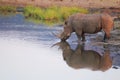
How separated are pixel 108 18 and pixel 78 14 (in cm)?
22

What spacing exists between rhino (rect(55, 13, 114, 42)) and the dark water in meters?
0.05

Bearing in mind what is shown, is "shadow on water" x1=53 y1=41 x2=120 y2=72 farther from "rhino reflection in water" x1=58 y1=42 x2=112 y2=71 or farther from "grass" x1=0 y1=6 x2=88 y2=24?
"grass" x1=0 y1=6 x2=88 y2=24

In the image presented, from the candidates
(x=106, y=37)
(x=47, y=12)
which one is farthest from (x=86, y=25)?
(x=47, y=12)

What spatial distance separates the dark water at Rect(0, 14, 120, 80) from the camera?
3854 mm

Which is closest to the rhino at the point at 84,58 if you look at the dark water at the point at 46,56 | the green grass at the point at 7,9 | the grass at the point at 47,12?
the dark water at the point at 46,56

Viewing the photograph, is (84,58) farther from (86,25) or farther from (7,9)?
(7,9)

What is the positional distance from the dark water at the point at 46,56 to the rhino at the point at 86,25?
52 millimetres

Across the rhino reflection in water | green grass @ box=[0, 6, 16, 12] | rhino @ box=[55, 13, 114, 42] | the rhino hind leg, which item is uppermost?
green grass @ box=[0, 6, 16, 12]

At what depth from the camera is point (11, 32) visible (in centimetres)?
388

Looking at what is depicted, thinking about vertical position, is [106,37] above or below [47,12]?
below

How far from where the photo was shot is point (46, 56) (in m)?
3.88

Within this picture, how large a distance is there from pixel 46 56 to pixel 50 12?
32 centimetres

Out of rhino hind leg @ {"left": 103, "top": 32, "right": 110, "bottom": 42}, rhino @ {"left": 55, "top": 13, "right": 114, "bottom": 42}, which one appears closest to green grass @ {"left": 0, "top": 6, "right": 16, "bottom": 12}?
rhino @ {"left": 55, "top": 13, "right": 114, "bottom": 42}

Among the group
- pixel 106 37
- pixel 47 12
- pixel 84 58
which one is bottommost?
pixel 84 58
